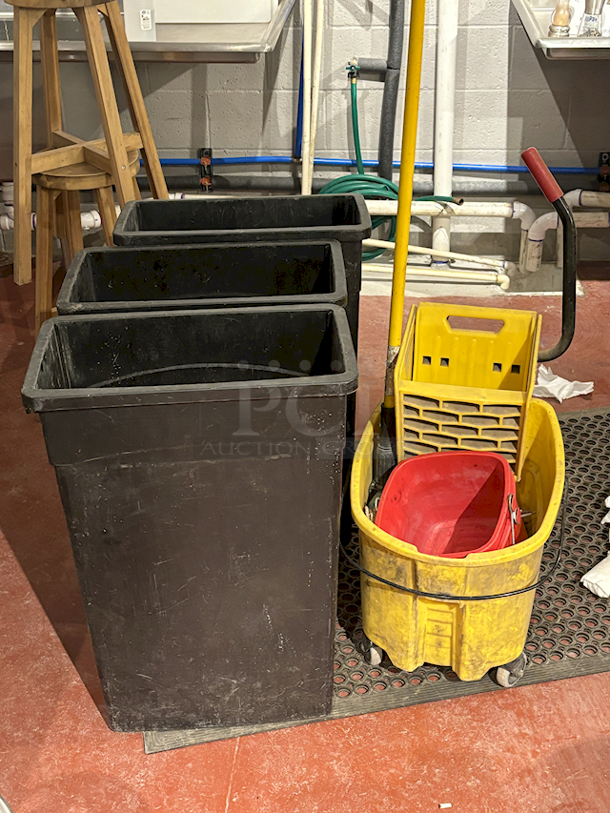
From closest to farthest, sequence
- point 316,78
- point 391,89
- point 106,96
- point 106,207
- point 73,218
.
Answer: point 106,96, point 106,207, point 73,218, point 316,78, point 391,89

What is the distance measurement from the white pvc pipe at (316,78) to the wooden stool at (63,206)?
2.92 ft

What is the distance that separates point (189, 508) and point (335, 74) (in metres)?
2.53

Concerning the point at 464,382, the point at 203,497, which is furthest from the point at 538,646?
the point at 203,497

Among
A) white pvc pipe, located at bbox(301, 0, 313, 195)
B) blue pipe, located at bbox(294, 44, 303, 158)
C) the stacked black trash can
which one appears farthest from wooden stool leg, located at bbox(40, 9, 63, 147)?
the stacked black trash can

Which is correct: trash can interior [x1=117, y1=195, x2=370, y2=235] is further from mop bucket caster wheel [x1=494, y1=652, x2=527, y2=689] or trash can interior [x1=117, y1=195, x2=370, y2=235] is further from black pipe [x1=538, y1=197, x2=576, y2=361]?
mop bucket caster wheel [x1=494, y1=652, x2=527, y2=689]

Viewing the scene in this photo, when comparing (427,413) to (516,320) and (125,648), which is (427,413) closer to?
(516,320)

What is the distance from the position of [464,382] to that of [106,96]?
1256 millimetres

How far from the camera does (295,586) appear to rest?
1229 millimetres

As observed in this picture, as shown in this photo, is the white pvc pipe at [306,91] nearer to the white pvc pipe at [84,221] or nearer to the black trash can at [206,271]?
the white pvc pipe at [84,221]

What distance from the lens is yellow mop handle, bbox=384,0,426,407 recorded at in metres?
1.45

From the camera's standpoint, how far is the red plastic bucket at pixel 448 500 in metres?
1.54

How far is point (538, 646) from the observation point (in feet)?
4.96

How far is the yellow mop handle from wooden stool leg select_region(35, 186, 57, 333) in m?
1.23

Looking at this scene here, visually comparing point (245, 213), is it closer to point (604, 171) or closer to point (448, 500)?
point (448, 500)
